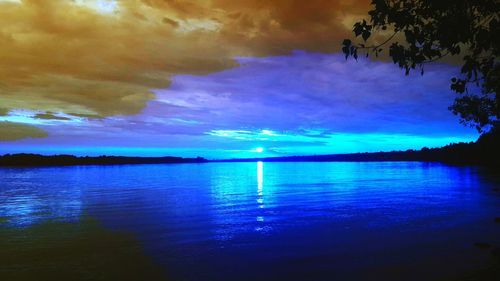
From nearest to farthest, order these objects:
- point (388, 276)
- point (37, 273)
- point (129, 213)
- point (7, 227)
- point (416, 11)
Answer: point (416, 11)
point (388, 276)
point (37, 273)
point (7, 227)
point (129, 213)

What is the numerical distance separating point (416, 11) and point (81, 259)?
558 inches

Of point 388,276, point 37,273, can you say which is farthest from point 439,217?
point 37,273

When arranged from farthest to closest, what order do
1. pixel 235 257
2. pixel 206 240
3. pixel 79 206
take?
pixel 79 206 → pixel 206 240 → pixel 235 257

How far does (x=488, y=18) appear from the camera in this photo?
7902mm

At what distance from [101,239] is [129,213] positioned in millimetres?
9662

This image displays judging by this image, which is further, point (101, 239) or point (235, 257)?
point (101, 239)

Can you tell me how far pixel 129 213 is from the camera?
27.6 m

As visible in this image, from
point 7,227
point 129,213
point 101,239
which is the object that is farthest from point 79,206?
point 101,239

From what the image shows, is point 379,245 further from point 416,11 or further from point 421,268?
point 416,11

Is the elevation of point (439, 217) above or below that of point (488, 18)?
below

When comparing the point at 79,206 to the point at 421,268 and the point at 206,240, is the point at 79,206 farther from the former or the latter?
the point at 421,268

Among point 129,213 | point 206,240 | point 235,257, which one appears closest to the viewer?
point 235,257

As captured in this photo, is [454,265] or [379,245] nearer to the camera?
[454,265]

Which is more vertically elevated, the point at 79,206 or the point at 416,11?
the point at 416,11
